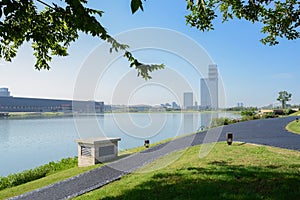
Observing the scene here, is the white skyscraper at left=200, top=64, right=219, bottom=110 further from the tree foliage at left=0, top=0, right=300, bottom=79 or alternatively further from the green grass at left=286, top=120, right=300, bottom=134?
the green grass at left=286, top=120, right=300, bottom=134

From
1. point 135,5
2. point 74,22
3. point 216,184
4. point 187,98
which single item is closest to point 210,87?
point 187,98

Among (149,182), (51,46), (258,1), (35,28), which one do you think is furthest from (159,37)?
→ (149,182)

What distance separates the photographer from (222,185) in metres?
4.31

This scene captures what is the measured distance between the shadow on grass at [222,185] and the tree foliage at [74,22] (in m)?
1.98

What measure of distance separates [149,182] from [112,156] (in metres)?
4.16

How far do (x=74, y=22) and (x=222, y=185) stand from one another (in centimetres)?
347

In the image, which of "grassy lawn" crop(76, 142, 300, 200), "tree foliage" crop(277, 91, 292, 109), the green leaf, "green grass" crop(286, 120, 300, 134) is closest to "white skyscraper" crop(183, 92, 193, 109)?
"grassy lawn" crop(76, 142, 300, 200)

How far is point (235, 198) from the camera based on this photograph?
362 cm

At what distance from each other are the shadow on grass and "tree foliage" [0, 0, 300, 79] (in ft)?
6.49

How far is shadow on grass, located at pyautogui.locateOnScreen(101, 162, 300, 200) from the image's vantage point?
3828mm

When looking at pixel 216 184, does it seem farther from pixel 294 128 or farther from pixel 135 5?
pixel 294 128

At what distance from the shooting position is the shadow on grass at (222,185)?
12.6ft

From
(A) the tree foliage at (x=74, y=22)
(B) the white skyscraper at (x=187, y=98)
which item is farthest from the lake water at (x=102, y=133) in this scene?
(A) the tree foliage at (x=74, y=22)

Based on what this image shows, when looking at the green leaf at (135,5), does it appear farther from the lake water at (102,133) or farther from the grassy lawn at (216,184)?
the lake water at (102,133)
